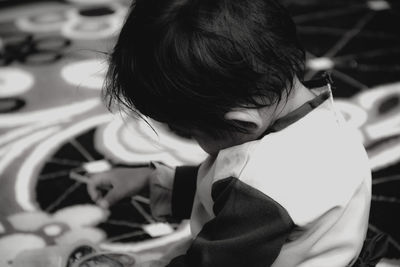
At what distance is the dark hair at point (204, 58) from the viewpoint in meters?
0.57

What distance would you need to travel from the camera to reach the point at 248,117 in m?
0.60

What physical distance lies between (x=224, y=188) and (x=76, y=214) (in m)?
0.48

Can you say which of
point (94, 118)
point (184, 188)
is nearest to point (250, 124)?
point (184, 188)

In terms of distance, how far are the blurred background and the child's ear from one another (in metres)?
0.19

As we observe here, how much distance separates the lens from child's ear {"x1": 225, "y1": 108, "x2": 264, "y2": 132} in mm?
600

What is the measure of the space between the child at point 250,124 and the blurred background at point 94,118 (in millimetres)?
175

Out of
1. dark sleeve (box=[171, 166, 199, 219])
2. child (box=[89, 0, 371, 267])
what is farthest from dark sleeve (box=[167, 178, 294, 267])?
dark sleeve (box=[171, 166, 199, 219])

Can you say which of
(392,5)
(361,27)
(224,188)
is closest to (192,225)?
(224,188)

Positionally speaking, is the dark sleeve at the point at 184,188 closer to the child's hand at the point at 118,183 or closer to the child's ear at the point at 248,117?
the child's hand at the point at 118,183

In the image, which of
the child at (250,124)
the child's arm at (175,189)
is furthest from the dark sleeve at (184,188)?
the child at (250,124)

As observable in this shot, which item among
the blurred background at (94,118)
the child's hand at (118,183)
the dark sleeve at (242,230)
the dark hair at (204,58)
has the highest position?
the dark hair at (204,58)

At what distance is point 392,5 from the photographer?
1710mm

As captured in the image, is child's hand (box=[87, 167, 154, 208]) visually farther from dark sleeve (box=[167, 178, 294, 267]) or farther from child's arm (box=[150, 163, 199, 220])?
dark sleeve (box=[167, 178, 294, 267])

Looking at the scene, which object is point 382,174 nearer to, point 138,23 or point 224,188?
point 224,188
